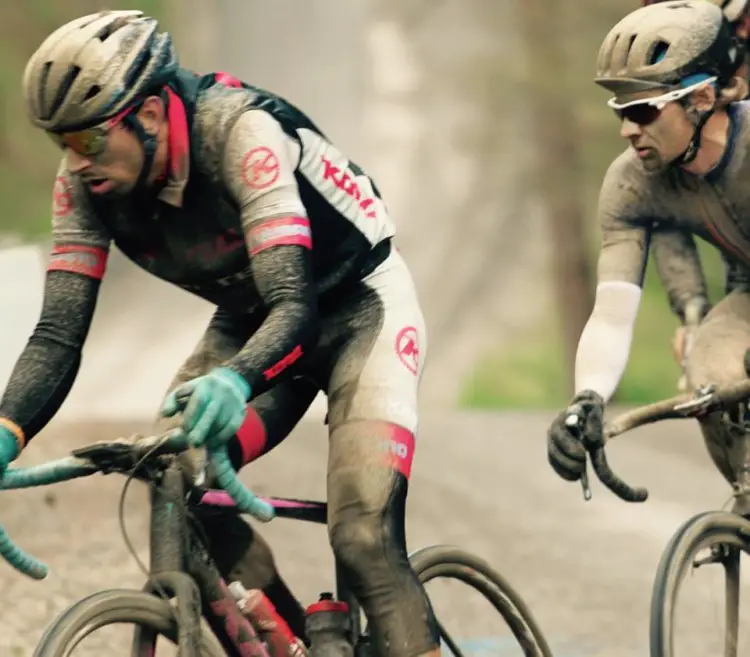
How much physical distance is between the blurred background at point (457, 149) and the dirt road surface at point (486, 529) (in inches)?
373

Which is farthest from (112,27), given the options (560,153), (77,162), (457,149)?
(457,149)

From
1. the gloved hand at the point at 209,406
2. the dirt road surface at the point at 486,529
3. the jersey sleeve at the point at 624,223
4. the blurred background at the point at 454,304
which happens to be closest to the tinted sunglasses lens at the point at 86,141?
the gloved hand at the point at 209,406

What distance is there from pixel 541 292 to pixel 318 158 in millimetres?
24126

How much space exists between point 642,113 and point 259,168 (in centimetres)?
147

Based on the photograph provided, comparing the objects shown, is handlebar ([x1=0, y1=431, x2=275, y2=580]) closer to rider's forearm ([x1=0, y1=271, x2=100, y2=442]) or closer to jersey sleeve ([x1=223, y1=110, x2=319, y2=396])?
jersey sleeve ([x1=223, y1=110, x2=319, y2=396])

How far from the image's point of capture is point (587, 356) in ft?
19.2

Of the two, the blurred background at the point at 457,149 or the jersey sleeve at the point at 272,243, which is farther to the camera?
the blurred background at the point at 457,149

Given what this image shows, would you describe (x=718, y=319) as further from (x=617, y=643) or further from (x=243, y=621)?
(x=617, y=643)

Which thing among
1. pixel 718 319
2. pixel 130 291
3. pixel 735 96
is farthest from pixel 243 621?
pixel 130 291

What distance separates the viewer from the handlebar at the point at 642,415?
5434 millimetres

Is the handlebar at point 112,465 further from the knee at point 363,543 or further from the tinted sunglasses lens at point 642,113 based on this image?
the tinted sunglasses lens at point 642,113

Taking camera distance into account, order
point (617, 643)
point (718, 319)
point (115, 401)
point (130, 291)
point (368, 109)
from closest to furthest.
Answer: point (718, 319), point (617, 643), point (115, 401), point (130, 291), point (368, 109)

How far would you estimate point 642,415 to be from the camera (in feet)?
18.5

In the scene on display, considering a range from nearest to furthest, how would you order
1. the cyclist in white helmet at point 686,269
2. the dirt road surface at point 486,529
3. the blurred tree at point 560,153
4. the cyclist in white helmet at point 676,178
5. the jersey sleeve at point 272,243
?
the jersey sleeve at point 272,243 < the cyclist in white helmet at point 676,178 < the cyclist in white helmet at point 686,269 < the dirt road surface at point 486,529 < the blurred tree at point 560,153
